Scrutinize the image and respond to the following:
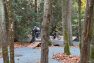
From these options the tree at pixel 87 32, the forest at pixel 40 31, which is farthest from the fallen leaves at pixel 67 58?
the tree at pixel 87 32

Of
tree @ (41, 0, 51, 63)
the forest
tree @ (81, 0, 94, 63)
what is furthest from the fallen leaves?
tree @ (81, 0, 94, 63)

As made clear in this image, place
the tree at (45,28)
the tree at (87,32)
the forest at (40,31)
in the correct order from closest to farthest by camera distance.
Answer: the tree at (87,32) < the tree at (45,28) < the forest at (40,31)

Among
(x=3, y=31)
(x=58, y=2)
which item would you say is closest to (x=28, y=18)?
(x=58, y=2)

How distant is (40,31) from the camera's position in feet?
92.0

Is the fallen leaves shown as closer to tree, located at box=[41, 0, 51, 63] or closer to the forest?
the forest

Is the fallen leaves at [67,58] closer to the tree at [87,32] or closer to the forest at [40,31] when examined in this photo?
the forest at [40,31]

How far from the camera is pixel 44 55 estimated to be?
8.64 m

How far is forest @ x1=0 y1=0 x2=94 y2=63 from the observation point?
28.0 ft

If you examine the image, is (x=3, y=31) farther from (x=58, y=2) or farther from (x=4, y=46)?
(x=58, y=2)

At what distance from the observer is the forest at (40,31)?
853 cm

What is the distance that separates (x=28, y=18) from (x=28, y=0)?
5.62ft

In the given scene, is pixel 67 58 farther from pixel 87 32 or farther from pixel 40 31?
pixel 40 31

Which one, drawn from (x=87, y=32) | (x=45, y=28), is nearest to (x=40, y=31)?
(x=45, y=28)

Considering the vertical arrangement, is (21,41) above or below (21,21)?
below
